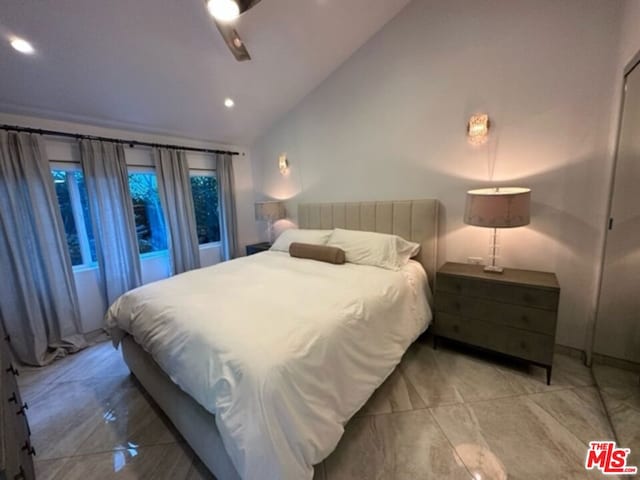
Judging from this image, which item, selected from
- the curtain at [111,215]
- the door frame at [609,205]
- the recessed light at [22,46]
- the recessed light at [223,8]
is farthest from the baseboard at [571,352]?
the recessed light at [22,46]

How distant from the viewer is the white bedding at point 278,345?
1023mm

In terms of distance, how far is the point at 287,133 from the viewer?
12.4 ft

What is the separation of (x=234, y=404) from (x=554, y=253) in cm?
253

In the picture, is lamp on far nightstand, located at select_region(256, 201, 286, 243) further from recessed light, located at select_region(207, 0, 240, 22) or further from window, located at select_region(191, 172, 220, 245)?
recessed light, located at select_region(207, 0, 240, 22)

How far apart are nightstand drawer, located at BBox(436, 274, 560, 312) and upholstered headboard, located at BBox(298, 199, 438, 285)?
0.45 m

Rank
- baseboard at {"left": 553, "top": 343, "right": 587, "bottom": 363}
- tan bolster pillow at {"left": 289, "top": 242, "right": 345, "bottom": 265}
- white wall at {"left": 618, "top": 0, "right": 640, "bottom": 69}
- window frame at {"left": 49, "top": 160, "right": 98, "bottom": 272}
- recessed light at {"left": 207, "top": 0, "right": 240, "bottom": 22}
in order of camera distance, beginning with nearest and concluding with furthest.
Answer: recessed light at {"left": 207, "top": 0, "right": 240, "bottom": 22} → white wall at {"left": 618, "top": 0, "right": 640, "bottom": 69} → baseboard at {"left": 553, "top": 343, "right": 587, "bottom": 363} → tan bolster pillow at {"left": 289, "top": 242, "right": 345, "bottom": 265} → window frame at {"left": 49, "top": 160, "right": 98, "bottom": 272}

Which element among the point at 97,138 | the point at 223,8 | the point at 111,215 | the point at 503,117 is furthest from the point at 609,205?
the point at 97,138

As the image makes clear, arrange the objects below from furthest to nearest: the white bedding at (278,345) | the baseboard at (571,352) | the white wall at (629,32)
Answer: the baseboard at (571,352) → the white wall at (629,32) → the white bedding at (278,345)

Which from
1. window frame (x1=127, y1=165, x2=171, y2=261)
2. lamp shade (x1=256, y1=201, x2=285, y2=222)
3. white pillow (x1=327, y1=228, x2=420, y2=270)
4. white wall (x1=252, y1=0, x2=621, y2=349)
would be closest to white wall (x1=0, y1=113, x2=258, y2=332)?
window frame (x1=127, y1=165, x2=171, y2=261)

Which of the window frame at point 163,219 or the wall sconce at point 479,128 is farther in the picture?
the window frame at point 163,219

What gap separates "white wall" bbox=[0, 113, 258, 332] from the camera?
103 inches

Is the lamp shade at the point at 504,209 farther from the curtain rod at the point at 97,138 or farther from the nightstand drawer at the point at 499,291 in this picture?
the curtain rod at the point at 97,138

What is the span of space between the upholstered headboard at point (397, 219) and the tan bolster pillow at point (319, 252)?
0.64 m

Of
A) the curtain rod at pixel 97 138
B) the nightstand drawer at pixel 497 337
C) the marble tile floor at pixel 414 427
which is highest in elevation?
the curtain rod at pixel 97 138
